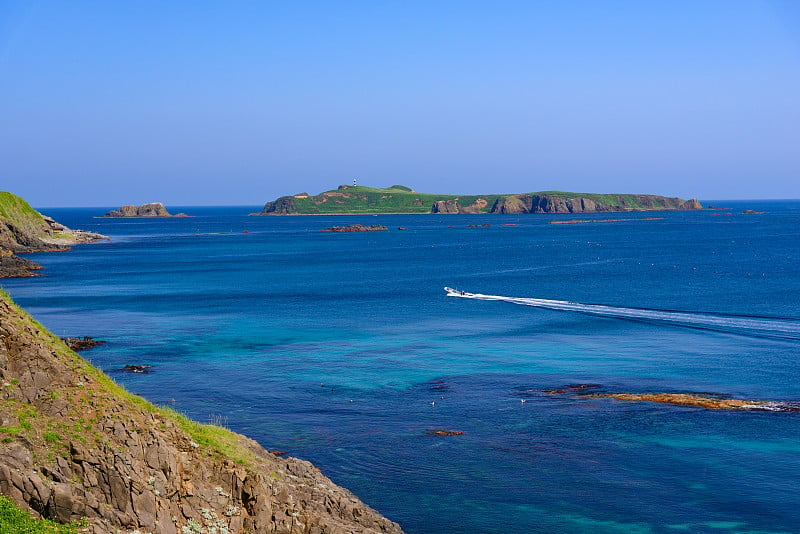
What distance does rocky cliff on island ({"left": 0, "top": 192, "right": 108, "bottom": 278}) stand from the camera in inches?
4567

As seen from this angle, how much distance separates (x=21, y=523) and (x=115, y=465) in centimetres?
295

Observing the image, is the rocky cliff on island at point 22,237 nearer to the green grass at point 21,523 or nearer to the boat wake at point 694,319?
the boat wake at point 694,319

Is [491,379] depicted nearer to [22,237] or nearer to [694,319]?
[694,319]

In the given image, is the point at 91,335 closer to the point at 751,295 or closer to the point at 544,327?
the point at 544,327

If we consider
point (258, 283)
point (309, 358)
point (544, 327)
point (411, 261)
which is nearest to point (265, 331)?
point (309, 358)

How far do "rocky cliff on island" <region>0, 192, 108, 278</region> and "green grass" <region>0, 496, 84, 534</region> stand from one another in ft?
331

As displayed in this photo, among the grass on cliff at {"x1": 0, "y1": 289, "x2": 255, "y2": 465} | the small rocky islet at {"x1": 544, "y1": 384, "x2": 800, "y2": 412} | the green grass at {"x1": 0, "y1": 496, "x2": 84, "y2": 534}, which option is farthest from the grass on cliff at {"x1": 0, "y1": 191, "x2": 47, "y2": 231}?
the green grass at {"x1": 0, "y1": 496, "x2": 84, "y2": 534}

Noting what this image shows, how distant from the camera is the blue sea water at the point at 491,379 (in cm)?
3206

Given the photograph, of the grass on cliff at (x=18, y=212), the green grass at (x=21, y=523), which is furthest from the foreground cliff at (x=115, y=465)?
the grass on cliff at (x=18, y=212)

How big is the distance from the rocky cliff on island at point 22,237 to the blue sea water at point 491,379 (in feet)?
19.8

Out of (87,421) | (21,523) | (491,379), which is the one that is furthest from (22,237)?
(21,523)

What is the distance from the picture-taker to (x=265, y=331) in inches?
2788

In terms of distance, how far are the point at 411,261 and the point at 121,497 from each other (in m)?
128

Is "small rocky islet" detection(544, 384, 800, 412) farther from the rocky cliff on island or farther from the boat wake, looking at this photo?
the rocky cliff on island
